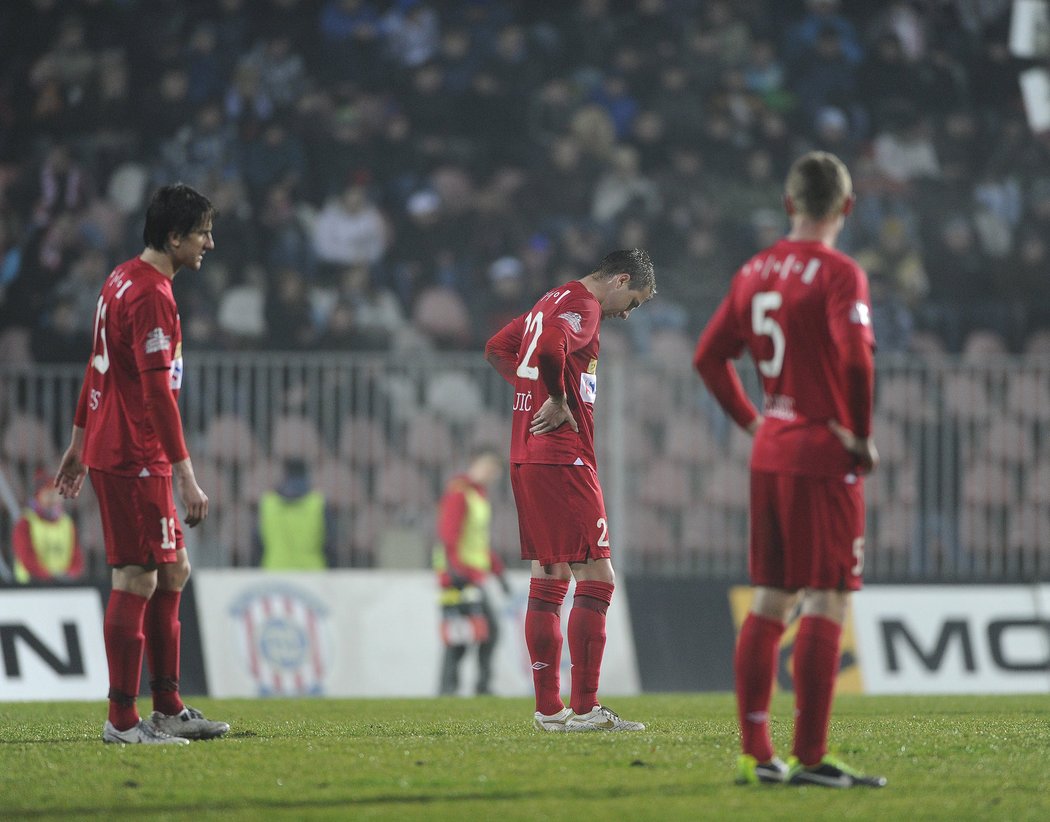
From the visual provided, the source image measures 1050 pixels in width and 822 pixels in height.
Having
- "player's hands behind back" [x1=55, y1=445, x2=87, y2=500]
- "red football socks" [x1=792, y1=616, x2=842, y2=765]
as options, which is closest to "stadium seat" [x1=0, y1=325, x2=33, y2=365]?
"player's hands behind back" [x1=55, y1=445, x2=87, y2=500]

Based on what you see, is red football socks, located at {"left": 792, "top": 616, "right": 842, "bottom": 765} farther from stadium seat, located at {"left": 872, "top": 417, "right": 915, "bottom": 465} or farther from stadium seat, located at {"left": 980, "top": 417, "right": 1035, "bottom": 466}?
stadium seat, located at {"left": 980, "top": 417, "right": 1035, "bottom": 466}

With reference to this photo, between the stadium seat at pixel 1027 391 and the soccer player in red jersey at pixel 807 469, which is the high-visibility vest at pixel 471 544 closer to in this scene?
the stadium seat at pixel 1027 391

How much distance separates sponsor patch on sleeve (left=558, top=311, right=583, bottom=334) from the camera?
7.66 metres

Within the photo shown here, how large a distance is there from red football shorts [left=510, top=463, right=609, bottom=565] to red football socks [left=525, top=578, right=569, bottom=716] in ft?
0.55

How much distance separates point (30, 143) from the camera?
1838 centimetres

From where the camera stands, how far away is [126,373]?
6945 millimetres

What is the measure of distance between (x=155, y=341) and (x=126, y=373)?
0.36 m

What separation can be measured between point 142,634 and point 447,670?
680 centimetres

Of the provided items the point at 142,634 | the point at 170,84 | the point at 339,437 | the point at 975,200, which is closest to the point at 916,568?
the point at 339,437

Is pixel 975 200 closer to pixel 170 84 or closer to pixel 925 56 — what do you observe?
pixel 925 56

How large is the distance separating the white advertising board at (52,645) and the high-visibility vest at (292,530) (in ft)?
5.57

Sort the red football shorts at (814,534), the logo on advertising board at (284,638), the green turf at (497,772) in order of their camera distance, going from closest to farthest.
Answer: the green turf at (497,772)
the red football shorts at (814,534)
the logo on advertising board at (284,638)

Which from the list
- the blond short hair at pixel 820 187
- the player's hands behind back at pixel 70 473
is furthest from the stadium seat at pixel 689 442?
the blond short hair at pixel 820 187

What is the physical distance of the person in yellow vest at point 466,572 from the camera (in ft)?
44.8
